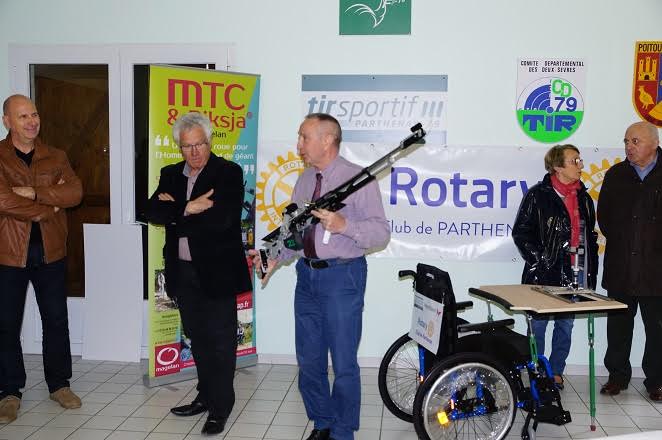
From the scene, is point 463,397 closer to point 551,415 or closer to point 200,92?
point 551,415

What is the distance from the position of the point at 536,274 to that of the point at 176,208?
2.17 m

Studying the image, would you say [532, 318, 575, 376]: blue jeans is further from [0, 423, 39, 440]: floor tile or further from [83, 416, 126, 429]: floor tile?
[0, 423, 39, 440]: floor tile

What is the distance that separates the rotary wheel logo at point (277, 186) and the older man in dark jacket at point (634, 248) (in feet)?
6.61

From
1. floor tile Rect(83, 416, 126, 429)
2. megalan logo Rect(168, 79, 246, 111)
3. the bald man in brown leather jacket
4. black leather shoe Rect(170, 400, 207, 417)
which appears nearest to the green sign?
megalan logo Rect(168, 79, 246, 111)

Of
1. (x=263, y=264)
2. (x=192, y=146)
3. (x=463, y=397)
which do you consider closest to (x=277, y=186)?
(x=192, y=146)

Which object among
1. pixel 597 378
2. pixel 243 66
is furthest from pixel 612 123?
pixel 243 66

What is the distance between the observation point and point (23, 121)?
3.31m

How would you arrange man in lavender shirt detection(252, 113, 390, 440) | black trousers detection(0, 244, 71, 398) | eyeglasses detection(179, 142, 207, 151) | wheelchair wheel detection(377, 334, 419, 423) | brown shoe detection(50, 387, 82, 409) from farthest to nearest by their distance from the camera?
brown shoe detection(50, 387, 82, 409) → black trousers detection(0, 244, 71, 398) → wheelchair wheel detection(377, 334, 419, 423) → eyeglasses detection(179, 142, 207, 151) → man in lavender shirt detection(252, 113, 390, 440)

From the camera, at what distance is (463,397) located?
2898mm

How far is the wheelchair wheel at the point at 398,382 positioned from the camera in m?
3.25

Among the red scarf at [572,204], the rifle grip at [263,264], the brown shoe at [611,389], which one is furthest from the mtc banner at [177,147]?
the brown shoe at [611,389]

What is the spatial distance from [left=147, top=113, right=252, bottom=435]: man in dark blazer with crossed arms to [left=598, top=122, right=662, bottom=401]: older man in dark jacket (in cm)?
225

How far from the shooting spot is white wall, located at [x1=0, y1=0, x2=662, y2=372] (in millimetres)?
4085

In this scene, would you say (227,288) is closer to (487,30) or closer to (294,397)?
(294,397)
